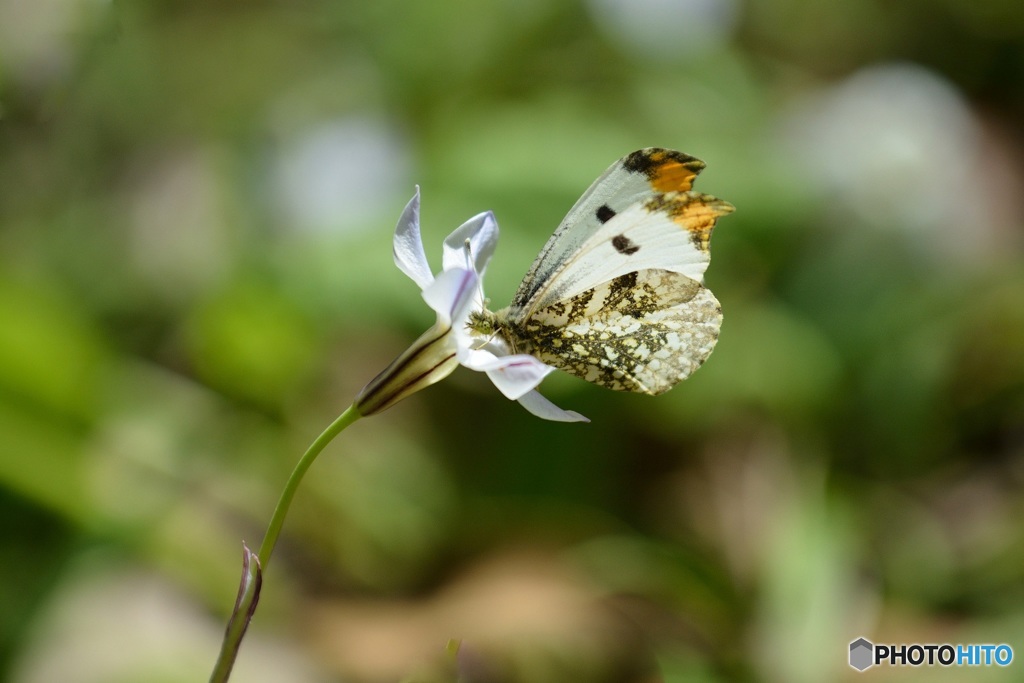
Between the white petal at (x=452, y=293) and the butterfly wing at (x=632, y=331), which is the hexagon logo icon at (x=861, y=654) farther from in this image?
the white petal at (x=452, y=293)

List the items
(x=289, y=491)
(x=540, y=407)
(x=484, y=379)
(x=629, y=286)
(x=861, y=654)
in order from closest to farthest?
(x=289, y=491) → (x=540, y=407) → (x=629, y=286) → (x=861, y=654) → (x=484, y=379)

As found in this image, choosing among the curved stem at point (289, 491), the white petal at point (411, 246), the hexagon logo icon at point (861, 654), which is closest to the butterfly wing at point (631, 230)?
the white petal at point (411, 246)

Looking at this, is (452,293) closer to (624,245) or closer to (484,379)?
(624,245)

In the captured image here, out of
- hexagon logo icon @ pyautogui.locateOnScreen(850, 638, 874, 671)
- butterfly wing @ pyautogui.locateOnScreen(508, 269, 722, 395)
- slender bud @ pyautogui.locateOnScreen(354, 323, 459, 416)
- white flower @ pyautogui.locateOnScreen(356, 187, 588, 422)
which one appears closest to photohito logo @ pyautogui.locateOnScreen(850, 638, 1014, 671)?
hexagon logo icon @ pyautogui.locateOnScreen(850, 638, 874, 671)

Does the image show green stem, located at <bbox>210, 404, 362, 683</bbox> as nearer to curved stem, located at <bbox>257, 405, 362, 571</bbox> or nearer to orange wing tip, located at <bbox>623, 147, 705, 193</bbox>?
curved stem, located at <bbox>257, 405, 362, 571</bbox>

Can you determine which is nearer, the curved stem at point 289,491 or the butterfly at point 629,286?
the curved stem at point 289,491

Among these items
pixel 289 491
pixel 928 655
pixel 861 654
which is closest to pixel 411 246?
pixel 289 491
